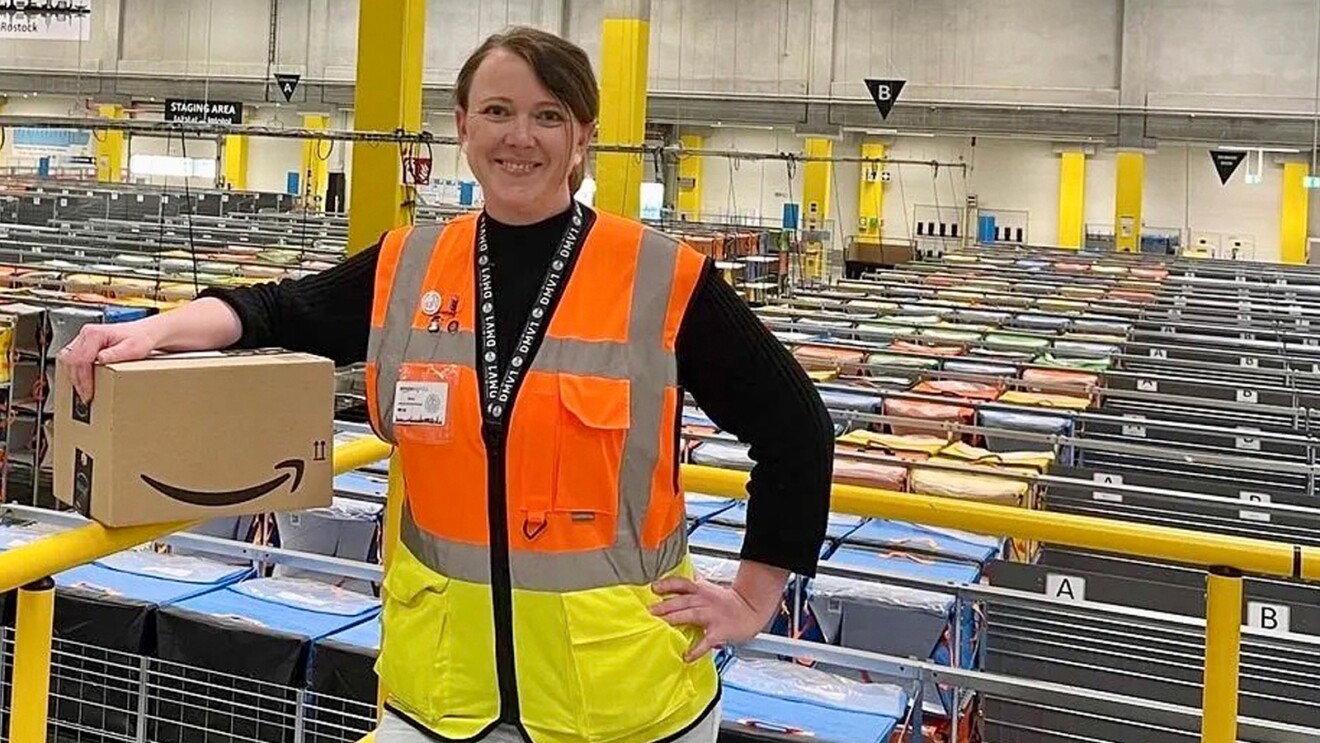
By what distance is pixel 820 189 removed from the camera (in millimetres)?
25625

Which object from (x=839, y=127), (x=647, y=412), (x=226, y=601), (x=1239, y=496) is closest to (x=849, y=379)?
(x=1239, y=496)

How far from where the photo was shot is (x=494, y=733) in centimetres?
162

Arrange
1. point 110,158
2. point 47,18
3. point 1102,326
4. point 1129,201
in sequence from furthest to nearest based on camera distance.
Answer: point 110,158 → point 1129,201 → point 47,18 → point 1102,326

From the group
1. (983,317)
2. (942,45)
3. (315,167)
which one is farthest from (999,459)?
(315,167)

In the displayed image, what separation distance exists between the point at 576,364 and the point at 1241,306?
13332 millimetres

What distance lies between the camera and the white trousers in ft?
5.32

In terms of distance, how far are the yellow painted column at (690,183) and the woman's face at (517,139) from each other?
26.6 meters

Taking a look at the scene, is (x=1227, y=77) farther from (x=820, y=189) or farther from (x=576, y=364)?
(x=576, y=364)

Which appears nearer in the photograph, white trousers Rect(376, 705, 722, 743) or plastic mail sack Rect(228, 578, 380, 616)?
white trousers Rect(376, 705, 722, 743)

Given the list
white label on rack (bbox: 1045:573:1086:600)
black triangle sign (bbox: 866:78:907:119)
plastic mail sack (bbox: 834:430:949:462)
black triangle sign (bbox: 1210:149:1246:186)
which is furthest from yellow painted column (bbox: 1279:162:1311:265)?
white label on rack (bbox: 1045:573:1086:600)

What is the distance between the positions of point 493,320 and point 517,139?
8.2 inches

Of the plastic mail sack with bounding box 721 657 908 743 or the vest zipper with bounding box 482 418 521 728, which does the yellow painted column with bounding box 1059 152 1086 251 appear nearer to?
the plastic mail sack with bounding box 721 657 908 743

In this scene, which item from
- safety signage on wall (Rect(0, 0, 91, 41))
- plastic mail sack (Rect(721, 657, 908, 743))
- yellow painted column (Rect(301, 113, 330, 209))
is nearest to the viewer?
plastic mail sack (Rect(721, 657, 908, 743))

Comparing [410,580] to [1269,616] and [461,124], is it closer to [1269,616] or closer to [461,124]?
[461,124]
